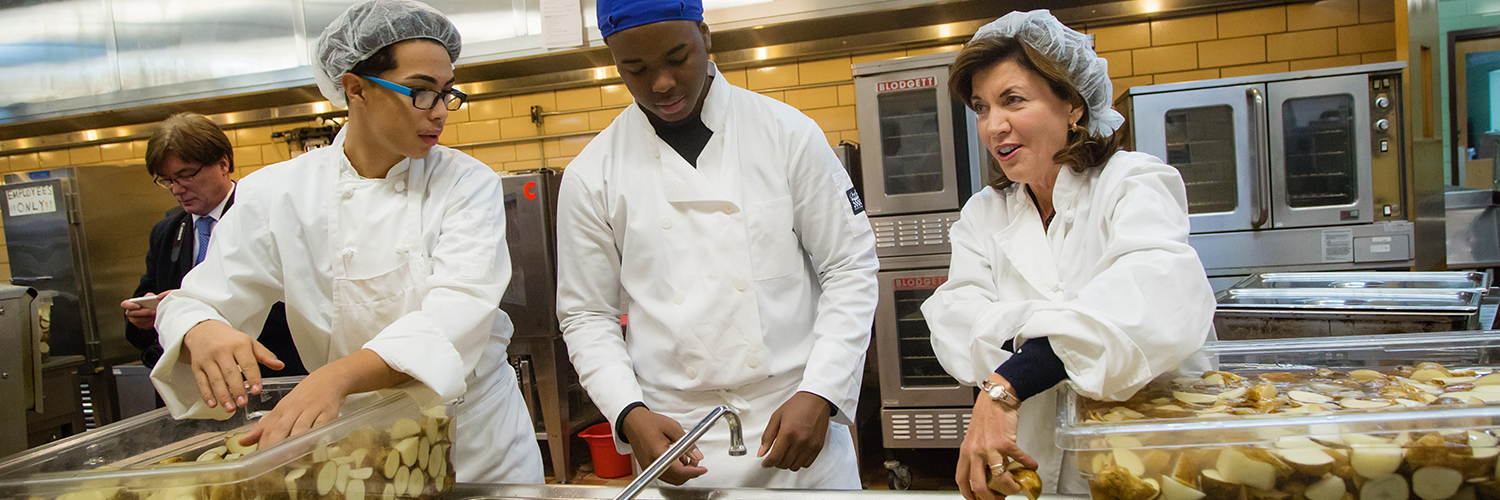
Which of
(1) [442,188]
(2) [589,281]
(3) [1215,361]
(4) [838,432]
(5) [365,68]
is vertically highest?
(5) [365,68]

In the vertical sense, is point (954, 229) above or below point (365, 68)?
below

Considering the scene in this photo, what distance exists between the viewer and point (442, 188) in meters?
1.42

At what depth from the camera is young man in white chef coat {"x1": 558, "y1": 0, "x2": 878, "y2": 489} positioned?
140 centimetres

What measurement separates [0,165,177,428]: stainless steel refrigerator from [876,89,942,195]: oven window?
13.4 feet

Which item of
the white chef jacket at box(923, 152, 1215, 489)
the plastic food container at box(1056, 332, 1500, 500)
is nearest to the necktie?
the white chef jacket at box(923, 152, 1215, 489)

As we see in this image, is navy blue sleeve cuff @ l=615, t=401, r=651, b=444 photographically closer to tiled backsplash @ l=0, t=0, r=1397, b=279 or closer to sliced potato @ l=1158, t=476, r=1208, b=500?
sliced potato @ l=1158, t=476, r=1208, b=500

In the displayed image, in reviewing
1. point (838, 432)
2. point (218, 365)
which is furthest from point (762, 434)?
point (218, 365)

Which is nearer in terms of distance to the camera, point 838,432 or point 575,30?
point 838,432

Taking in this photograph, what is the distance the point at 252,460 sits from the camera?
2.87 feet

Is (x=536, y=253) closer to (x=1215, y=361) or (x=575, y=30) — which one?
(x=575, y=30)

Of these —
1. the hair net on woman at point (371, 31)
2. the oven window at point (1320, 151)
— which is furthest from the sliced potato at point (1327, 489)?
the oven window at point (1320, 151)

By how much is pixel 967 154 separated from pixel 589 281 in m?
2.37

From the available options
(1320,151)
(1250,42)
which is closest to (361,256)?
(1320,151)

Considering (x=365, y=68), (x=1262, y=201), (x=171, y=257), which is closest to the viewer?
(x=365, y=68)
